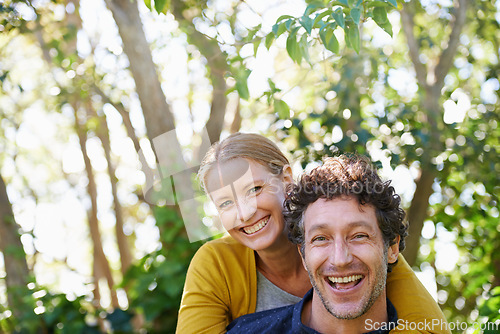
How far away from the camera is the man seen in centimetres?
188

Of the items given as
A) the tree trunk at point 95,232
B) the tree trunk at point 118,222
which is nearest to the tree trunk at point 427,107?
the tree trunk at point 118,222

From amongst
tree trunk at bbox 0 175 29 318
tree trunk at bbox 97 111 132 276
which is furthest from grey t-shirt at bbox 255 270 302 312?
tree trunk at bbox 97 111 132 276

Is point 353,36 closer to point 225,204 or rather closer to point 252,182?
point 252,182

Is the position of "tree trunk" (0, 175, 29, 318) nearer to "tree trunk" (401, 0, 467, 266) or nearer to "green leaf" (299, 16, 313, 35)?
"tree trunk" (401, 0, 467, 266)

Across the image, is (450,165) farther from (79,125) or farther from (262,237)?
(79,125)

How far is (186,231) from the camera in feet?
12.8

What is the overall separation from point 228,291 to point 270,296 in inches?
7.7

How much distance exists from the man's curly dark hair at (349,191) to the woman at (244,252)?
0.26 metres

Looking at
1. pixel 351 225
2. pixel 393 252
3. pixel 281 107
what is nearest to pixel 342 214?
pixel 351 225

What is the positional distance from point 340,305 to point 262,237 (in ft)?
1.81

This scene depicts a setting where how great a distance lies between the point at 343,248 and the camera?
1.88 m

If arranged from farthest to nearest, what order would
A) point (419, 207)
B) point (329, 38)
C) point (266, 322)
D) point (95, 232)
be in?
point (95, 232), point (419, 207), point (329, 38), point (266, 322)

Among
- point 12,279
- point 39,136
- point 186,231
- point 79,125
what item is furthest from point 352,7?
point 39,136

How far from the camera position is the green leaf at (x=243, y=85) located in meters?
2.56
